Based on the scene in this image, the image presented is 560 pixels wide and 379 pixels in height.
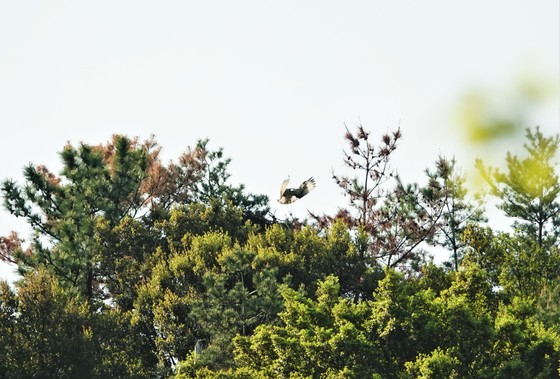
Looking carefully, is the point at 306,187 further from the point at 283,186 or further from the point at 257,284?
the point at 257,284

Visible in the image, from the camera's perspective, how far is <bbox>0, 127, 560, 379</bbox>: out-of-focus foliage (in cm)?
2250

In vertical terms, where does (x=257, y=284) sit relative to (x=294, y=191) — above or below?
below

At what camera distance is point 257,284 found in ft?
94.1

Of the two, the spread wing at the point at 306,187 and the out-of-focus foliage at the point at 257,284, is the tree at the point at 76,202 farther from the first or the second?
the spread wing at the point at 306,187

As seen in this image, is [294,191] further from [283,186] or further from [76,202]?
[76,202]

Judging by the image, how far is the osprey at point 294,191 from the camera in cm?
3719

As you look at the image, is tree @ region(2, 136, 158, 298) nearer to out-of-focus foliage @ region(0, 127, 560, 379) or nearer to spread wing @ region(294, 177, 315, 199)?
out-of-focus foliage @ region(0, 127, 560, 379)

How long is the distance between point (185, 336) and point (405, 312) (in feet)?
32.2

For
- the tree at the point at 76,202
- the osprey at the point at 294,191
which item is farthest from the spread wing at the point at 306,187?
the tree at the point at 76,202

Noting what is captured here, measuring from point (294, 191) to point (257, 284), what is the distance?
9.20m

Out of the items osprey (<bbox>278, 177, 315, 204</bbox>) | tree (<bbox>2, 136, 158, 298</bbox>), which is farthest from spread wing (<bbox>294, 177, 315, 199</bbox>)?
tree (<bbox>2, 136, 158, 298</bbox>)

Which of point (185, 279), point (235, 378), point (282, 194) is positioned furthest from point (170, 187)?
point (235, 378)

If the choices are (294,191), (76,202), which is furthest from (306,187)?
(76,202)

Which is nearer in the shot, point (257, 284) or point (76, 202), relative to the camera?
point (257, 284)
